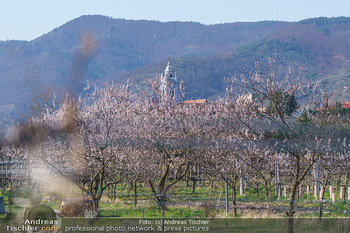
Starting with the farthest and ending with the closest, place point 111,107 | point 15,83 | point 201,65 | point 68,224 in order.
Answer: point 201,65
point 15,83
point 111,107
point 68,224

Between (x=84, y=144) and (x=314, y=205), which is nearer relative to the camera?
(x=84, y=144)

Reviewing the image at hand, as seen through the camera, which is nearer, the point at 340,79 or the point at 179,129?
the point at 179,129

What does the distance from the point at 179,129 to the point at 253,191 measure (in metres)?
7.59

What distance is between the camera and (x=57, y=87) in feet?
74.9

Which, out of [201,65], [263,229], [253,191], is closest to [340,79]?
[201,65]

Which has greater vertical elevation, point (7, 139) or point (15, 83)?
point (15, 83)

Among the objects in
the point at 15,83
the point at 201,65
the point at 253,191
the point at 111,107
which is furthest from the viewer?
the point at 201,65

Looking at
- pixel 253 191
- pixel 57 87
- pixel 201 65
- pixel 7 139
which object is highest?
pixel 201 65

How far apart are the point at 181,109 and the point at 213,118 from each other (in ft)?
5.47

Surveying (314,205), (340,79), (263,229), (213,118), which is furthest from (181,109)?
(340,79)

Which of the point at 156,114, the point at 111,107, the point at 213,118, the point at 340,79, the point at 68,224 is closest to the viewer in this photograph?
the point at 68,224

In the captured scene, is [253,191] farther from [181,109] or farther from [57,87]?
[57,87]

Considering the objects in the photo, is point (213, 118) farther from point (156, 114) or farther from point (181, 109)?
point (156, 114)

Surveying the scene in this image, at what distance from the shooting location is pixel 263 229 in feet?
45.6
